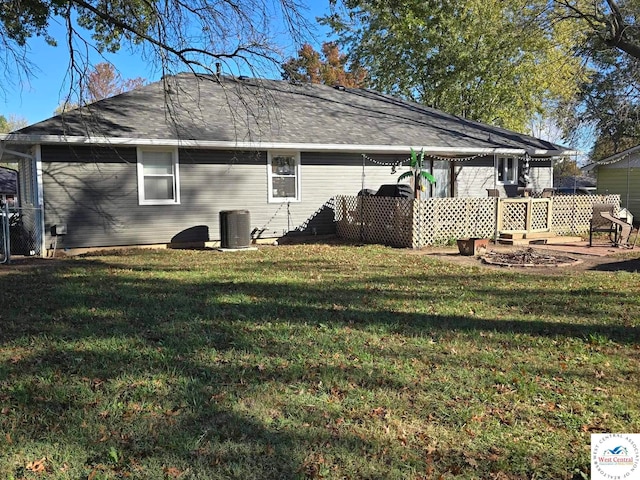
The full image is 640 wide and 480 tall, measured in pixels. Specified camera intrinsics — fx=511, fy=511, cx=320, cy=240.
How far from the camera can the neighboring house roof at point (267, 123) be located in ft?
37.8

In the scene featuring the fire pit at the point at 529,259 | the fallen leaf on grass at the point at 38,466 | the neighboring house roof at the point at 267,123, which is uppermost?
the neighboring house roof at the point at 267,123

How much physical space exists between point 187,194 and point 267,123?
316cm

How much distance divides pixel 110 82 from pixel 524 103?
94.4ft

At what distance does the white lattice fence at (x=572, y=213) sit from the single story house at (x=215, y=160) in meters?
2.59

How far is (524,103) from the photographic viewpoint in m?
30.1

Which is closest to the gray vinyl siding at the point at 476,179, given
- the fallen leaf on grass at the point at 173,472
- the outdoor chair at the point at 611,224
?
the outdoor chair at the point at 611,224

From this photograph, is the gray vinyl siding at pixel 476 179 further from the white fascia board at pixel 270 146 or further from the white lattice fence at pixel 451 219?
the white lattice fence at pixel 451 219

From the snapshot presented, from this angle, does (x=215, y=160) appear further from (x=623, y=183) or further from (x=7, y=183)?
(x=7, y=183)

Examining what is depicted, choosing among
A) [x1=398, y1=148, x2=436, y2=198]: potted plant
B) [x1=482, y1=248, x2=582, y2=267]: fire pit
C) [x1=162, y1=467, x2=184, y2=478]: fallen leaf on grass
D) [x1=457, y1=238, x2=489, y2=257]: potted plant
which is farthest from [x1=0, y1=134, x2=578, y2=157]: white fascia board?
[x1=162, y1=467, x2=184, y2=478]: fallen leaf on grass

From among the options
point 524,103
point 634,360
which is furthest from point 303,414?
point 524,103

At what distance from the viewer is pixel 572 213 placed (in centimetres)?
1523

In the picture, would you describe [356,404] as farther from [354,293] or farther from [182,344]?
[354,293]

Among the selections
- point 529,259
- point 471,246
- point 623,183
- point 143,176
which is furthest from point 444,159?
point 623,183

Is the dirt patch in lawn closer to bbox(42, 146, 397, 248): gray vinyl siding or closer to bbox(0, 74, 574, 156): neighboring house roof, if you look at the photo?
bbox(42, 146, 397, 248): gray vinyl siding
